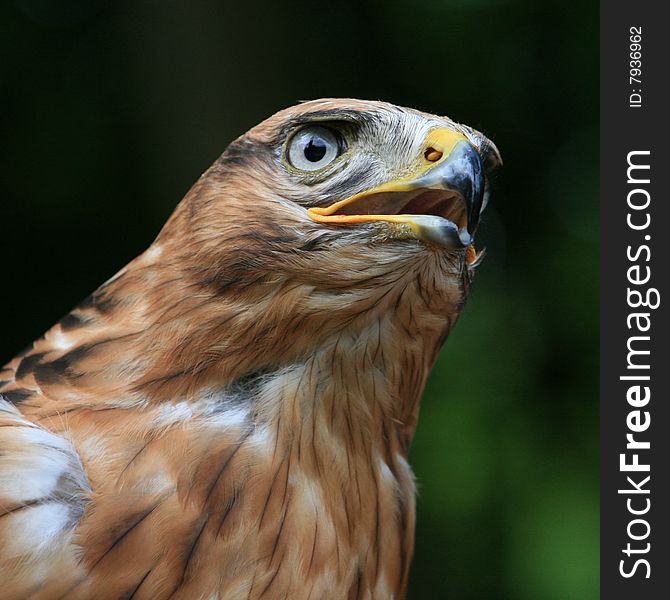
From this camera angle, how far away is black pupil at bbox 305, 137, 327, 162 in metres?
1.39

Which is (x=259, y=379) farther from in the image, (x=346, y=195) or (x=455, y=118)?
(x=455, y=118)

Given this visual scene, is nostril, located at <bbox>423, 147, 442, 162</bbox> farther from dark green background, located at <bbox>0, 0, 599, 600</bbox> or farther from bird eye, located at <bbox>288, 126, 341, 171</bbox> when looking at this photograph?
dark green background, located at <bbox>0, 0, 599, 600</bbox>

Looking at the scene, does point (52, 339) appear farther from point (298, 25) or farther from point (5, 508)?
point (298, 25)

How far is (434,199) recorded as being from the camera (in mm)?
1357

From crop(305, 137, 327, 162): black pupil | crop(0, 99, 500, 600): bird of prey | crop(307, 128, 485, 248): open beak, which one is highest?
crop(305, 137, 327, 162): black pupil

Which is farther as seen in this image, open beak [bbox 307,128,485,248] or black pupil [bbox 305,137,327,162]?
black pupil [bbox 305,137,327,162]

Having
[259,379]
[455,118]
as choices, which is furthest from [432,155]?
[455,118]

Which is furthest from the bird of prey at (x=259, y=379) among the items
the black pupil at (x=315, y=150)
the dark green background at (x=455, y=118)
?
the dark green background at (x=455, y=118)

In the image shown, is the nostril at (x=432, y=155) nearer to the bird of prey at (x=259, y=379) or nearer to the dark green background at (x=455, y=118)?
the bird of prey at (x=259, y=379)

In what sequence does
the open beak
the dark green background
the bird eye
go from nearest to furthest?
the open beak < the bird eye < the dark green background

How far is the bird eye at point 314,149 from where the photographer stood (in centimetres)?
139

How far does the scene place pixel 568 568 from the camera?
2.95 metres

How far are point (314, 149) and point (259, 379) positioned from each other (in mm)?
388

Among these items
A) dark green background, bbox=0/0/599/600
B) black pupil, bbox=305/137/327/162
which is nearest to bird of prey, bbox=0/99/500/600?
black pupil, bbox=305/137/327/162
